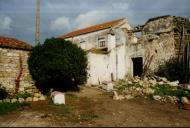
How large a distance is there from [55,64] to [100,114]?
5.61 m

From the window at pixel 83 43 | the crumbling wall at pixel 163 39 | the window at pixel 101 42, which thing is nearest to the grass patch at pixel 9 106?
the crumbling wall at pixel 163 39

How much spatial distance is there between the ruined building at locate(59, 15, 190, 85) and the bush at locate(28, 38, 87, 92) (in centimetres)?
556

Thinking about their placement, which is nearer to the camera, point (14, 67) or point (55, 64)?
point (55, 64)

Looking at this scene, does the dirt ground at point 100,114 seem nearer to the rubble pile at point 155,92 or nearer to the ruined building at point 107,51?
the rubble pile at point 155,92

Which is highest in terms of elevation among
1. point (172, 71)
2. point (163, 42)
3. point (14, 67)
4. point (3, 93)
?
point (163, 42)

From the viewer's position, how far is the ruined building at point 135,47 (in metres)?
23.3

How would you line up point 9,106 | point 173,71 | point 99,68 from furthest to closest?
point 99,68
point 173,71
point 9,106

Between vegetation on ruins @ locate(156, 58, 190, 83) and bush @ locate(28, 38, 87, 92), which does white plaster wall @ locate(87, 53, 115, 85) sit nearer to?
vegetation on ruins @ locate(156, 58, 190, 83)

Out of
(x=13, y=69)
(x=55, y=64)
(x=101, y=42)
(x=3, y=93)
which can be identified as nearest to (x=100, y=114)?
(x=55, y=64)

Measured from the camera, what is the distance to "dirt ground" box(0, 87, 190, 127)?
1009 centimetres

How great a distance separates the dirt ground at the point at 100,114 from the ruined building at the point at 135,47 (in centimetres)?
843

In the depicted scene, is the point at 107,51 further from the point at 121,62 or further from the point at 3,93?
the point at 3,93

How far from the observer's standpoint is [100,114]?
11.8 meters

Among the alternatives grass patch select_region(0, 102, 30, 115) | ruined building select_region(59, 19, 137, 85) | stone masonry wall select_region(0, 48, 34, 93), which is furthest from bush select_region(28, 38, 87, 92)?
ruined building select_region(59, 19, 137, 85)
